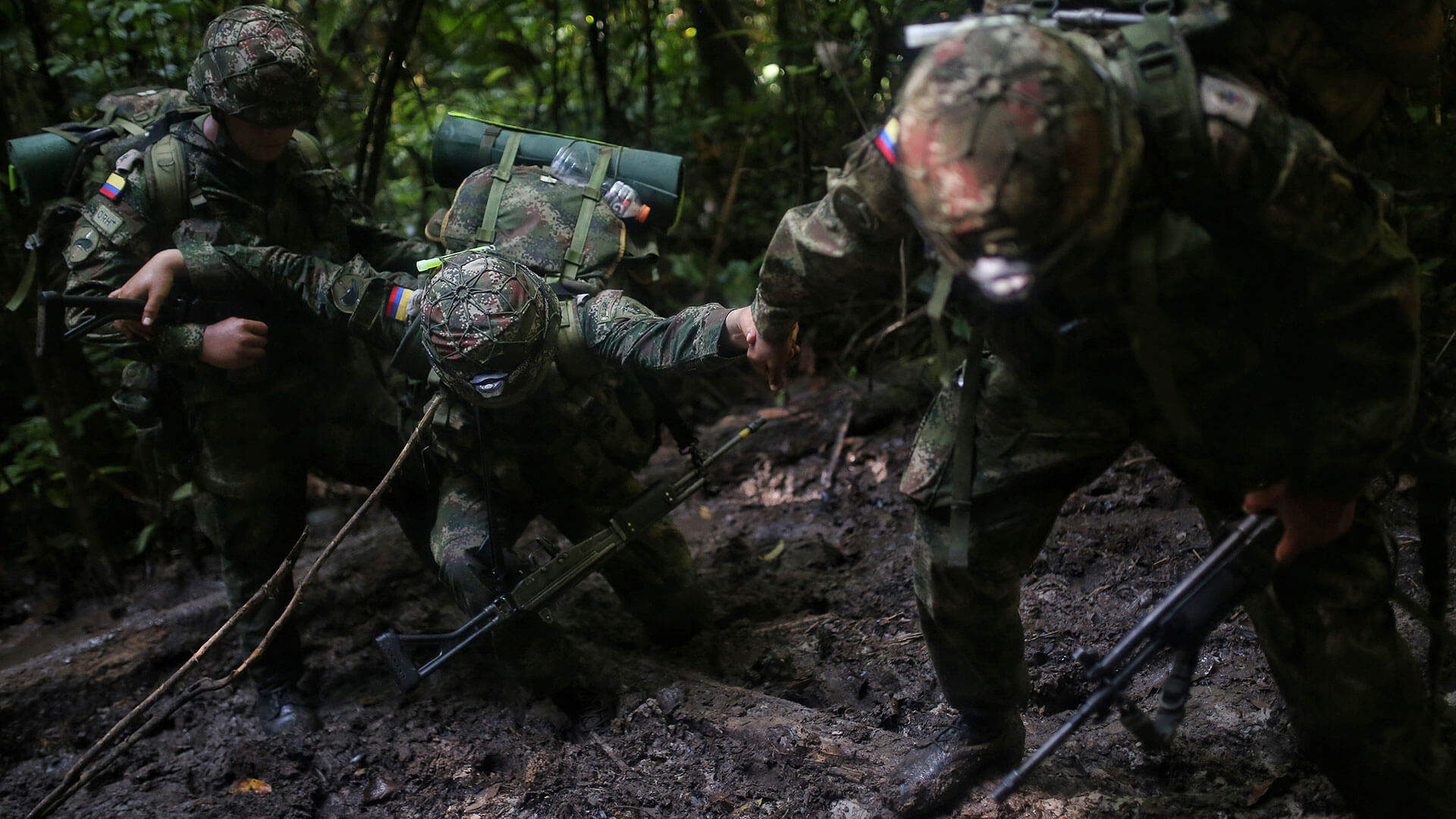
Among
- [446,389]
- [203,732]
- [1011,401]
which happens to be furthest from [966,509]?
[203,732]

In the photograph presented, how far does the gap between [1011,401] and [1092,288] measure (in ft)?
1.44

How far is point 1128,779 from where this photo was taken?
9.02ft

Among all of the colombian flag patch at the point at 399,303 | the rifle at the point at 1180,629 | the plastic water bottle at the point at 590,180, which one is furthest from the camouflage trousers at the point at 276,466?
the rifle at the point at 1180,629

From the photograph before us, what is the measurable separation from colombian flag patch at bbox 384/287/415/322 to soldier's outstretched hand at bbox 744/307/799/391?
1340 mm

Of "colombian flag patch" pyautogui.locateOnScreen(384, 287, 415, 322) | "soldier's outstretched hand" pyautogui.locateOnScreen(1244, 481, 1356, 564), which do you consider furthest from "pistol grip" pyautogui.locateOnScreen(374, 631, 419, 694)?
"soldier's outstretched hand" pyautogui.locateOnScreen(1244, 481, 1356, 564)

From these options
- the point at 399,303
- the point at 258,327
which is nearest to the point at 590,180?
the point at 399,303

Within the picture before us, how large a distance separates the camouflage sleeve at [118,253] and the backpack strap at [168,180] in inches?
1.5

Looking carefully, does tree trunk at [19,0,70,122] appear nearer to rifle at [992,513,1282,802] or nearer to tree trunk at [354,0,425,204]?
tree trunk at [354,0,425,204]

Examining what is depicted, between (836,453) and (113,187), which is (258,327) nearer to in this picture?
(113,187)

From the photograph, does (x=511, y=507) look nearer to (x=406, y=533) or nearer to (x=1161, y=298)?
(x=406, y=533)

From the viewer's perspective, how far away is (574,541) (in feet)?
12.5

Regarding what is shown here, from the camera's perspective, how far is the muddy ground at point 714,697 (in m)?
2.81

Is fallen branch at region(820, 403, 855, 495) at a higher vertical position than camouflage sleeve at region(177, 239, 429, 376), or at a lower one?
lower

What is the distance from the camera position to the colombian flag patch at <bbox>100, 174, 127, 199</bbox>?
3.44 metres
